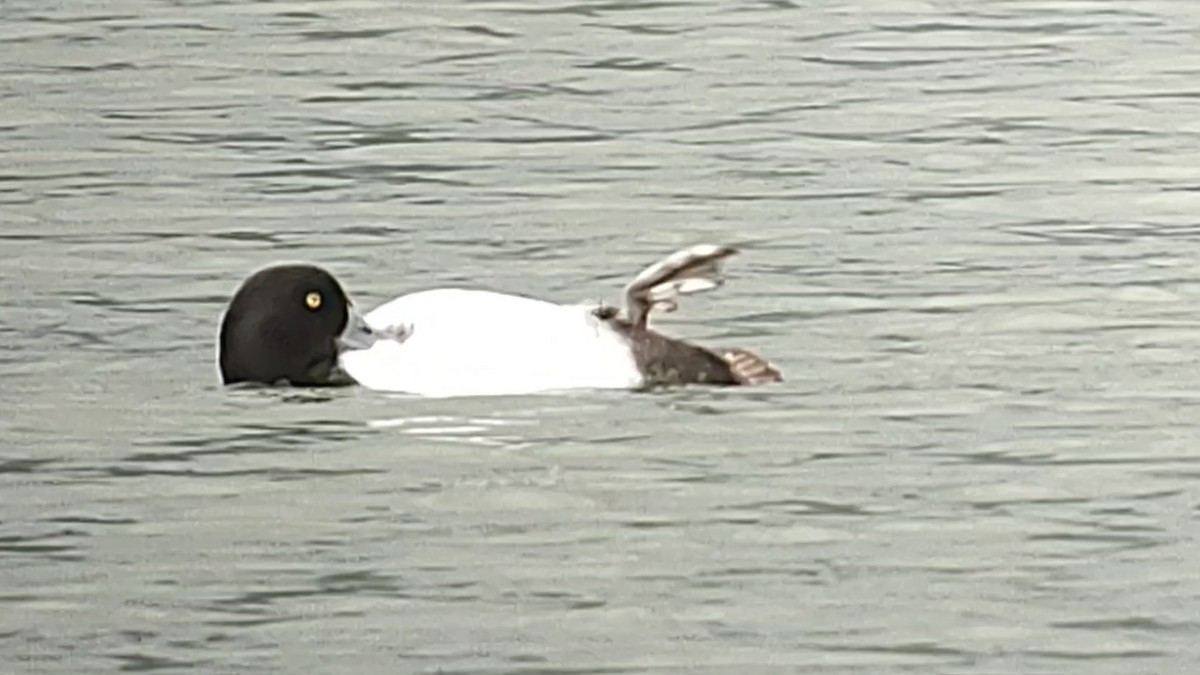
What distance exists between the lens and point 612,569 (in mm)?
8508

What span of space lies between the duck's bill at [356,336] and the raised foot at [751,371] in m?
0.93

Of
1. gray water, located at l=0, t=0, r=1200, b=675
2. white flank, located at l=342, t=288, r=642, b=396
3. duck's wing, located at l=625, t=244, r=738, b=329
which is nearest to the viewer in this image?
gray water, located at l=0, t=0, r=1200, b=675

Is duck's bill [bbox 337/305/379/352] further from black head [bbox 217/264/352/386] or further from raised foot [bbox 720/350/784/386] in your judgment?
raised foot [bbox 720/350/784/386]

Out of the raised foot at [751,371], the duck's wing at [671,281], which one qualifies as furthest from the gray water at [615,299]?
the duck's wing at [671,281]

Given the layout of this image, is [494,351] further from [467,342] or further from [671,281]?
[671,281]

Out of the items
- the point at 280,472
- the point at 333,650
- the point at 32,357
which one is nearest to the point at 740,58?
the point at 32,357

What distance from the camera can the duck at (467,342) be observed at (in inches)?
401

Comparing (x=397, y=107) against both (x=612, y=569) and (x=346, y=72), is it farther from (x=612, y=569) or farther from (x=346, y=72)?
(x=612, y=569)

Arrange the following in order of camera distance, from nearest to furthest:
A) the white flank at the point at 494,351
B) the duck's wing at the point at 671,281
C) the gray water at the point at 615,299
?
the gray water at the point at 615,299 < the white flank at the point at 494,351 < the duck's wing at the point at 671,281

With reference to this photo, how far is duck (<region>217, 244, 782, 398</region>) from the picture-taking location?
10.2m

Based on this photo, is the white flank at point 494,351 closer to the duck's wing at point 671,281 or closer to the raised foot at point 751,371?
the duck's wing at point 671,281

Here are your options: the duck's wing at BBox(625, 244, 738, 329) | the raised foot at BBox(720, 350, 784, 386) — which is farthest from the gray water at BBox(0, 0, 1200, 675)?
the duck's wing at BBox(625, 244, 738, 329)

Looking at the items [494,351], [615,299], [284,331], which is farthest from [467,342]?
[615,299]

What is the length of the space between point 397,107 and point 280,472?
16.3 ft
